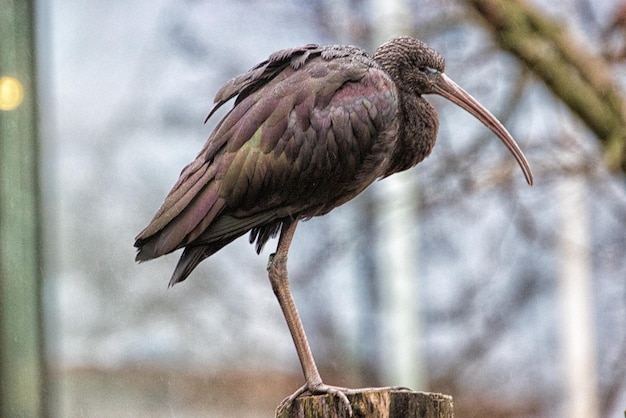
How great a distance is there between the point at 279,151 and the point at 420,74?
0.75 metres

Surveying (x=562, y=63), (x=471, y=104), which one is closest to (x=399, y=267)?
(x=562, y=63)

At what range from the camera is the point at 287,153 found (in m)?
5.18

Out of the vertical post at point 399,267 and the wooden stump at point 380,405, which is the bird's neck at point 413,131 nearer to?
the wooden stump at point 380,405

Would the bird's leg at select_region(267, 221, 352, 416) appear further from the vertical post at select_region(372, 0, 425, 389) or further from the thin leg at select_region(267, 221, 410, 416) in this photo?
the vertical post at select_region(372, 0, 425, 389)

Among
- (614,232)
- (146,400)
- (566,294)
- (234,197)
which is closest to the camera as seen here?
(234,197)

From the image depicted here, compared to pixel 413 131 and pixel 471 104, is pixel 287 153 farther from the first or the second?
pixel 471 104

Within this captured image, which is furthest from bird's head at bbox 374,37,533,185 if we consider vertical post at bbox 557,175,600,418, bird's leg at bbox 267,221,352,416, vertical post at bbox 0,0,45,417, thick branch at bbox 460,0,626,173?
vertical post at bbox 557,175,600,418

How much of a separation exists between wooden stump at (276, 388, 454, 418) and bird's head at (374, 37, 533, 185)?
1.17 metres

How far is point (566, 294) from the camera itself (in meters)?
13.5

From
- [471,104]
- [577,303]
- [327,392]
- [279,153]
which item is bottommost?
[327,392]

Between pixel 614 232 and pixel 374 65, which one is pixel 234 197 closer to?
pixel 374 65

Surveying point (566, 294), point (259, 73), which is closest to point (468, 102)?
point (259, 73)

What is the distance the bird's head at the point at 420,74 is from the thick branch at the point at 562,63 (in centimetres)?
314

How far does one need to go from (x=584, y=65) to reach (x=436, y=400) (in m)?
Answer: 4.47
